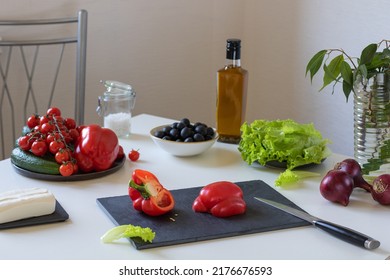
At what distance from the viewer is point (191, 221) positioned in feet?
4.63

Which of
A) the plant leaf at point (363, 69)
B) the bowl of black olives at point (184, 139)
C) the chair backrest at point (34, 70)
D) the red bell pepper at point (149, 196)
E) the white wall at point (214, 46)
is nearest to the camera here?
the red bell pepper at point (149, 196)

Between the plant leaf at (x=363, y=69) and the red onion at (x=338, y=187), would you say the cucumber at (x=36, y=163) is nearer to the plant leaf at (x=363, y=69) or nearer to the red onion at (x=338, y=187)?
the red onion at (x=338, y=187)

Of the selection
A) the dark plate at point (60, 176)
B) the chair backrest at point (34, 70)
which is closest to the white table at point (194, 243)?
the dark plate at point (60, 176)

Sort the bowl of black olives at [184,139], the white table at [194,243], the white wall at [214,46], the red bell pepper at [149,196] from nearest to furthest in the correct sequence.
→ 1. the white table at [194,243]
2. the red bell pepper at [149,196]
3. the bowl of black olives at [184,139]
4. the white wall at [214,46]

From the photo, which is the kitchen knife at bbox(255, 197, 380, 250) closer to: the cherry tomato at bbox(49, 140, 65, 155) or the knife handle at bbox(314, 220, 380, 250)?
the knife handle at bbox(314, 220, 380, 250)

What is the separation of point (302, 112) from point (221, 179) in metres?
1.33

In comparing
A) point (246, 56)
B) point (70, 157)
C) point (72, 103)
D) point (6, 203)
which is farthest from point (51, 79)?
point (6, 203)

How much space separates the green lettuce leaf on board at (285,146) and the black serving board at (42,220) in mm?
536

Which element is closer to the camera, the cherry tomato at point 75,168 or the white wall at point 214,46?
the cherry tomato at point 75,168

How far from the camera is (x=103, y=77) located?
2.87m

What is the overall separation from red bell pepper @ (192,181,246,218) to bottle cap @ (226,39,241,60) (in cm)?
53

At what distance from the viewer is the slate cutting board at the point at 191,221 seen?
4.40 feet

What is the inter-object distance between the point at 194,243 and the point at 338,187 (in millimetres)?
379
